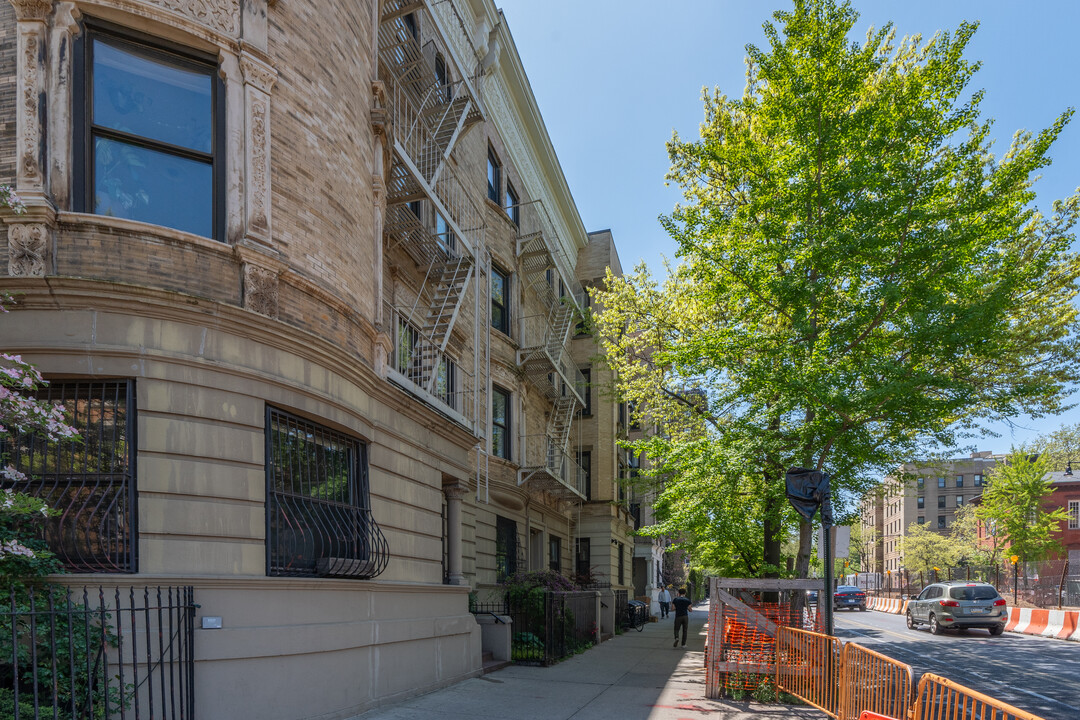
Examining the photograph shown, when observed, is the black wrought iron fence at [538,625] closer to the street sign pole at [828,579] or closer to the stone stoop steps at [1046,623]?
the street sign pole at [828,579]

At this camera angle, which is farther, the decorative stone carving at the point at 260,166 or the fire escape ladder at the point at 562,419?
the fire escape ladder at the point at 562,419

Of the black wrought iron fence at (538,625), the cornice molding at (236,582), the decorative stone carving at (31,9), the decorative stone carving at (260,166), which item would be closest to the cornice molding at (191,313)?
the decorative stone carving at (260,166)

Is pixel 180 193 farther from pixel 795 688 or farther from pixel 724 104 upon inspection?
pixel 724 104

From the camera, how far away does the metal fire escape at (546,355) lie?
76.0 ft

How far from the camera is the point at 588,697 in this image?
474 inches

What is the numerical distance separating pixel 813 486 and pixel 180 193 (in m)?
9.08

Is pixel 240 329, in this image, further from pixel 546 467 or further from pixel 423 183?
pixel 546 467

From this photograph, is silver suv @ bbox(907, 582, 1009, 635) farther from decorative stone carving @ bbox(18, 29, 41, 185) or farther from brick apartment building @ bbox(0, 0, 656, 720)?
decorative stone carving @ bbox(18, 29, 41, 185)

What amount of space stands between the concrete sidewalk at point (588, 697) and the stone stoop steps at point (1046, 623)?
13.9 metres

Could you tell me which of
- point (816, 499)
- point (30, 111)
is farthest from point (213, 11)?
point (816, 499)

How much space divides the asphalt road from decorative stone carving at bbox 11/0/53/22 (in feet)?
47.1

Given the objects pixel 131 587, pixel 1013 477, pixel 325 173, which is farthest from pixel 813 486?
pixel 1013 477

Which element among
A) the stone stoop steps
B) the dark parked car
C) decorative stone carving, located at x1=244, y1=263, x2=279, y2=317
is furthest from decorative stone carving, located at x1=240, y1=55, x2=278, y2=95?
the dark parked car

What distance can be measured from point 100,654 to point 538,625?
36.8 ft
